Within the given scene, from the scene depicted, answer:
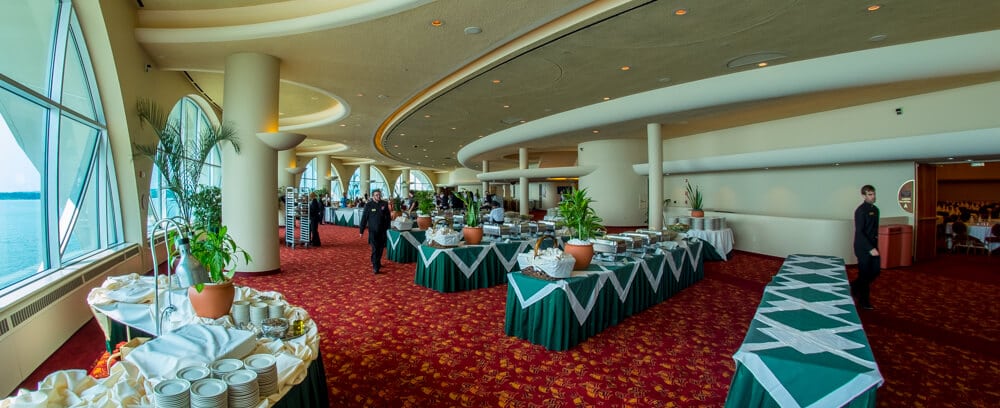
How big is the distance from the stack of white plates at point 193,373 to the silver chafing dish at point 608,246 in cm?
366

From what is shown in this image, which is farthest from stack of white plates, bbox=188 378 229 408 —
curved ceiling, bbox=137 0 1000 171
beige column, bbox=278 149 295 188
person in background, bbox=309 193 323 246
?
beige column, bbox=278 149 295 188

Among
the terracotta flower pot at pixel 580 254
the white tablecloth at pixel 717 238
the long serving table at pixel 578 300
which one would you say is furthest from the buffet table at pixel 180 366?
the white tablecloth at pixel 717 238

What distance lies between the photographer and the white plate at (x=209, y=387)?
1.26 metres

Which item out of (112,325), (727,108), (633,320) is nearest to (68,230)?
(112,325)

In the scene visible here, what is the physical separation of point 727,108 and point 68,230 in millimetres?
→ 9099

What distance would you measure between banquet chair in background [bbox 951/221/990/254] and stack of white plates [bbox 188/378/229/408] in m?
13.5

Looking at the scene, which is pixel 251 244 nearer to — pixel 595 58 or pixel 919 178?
pixel 595 58

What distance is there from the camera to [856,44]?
17.6 ft

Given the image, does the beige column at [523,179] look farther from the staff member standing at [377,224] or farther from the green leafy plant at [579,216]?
the green leafy plant at [579,216]

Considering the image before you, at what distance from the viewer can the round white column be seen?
44.3 ft

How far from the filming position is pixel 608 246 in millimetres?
4434

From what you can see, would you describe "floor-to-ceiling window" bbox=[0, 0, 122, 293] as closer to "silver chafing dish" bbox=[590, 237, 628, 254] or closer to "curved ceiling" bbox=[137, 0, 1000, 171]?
"curved ceiling" bbox=[137, 0, 1000, 171]

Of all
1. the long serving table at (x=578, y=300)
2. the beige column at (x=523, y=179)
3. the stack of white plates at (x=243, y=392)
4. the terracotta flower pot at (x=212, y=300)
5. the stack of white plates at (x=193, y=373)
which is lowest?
the long serving table at (x=578, y=300)

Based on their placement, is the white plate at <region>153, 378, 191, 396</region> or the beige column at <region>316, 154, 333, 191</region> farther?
the beige column at <region>316, 154, 333, 191</region>
